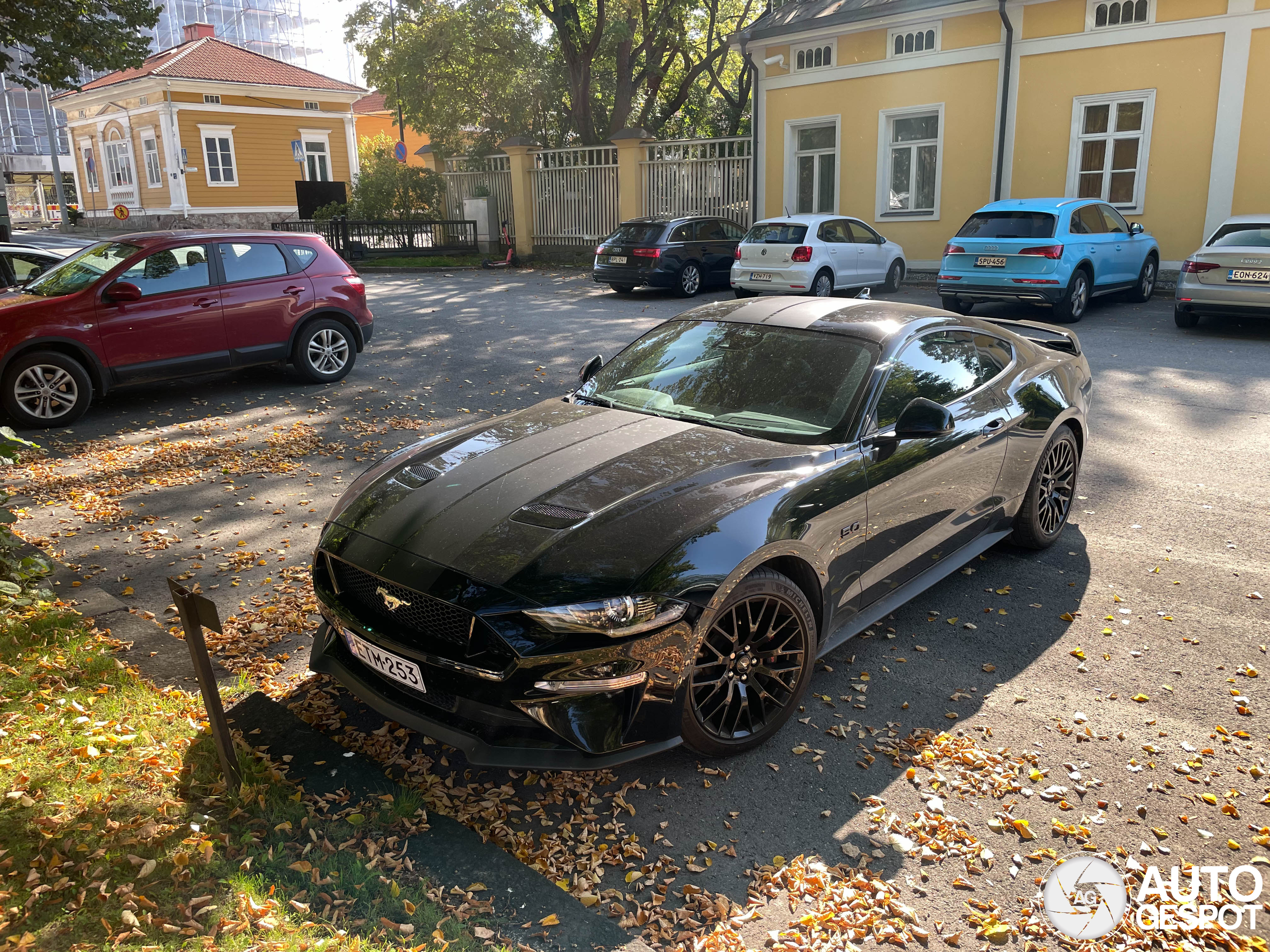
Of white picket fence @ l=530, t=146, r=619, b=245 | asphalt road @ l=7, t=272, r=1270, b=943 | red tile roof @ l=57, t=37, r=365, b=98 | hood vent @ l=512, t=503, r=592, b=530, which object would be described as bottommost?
asphalt road @ l=7, t=272, r=1270, b=943

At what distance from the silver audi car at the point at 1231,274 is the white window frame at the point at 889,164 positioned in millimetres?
7602

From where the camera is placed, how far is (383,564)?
3500 mm

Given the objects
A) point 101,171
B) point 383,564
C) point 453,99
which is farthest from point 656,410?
point 101,171

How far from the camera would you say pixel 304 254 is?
10.4 metres

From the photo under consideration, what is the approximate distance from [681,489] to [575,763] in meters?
1.12

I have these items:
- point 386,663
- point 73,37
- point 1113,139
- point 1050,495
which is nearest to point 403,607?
point 386,663

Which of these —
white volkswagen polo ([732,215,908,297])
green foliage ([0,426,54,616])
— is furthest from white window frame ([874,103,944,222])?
green foliage ([0,426,54,616])

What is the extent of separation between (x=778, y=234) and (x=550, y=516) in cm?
1364

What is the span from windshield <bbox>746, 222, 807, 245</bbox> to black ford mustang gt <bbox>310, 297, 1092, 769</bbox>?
11.1 m

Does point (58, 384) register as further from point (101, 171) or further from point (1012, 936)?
point (101, 171)

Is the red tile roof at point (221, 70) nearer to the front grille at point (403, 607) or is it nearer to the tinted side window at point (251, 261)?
the tinted side window at point (251, 261)

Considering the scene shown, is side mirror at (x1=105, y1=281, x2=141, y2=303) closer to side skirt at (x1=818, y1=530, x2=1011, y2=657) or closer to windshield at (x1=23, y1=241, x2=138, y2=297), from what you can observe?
windshield at (x1=23, y1=241, x2=138, y2=297)

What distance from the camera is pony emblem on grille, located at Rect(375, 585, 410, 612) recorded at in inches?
135

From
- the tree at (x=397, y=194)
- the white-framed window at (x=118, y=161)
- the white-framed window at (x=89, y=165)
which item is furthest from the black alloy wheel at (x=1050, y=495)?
the white-framed window at (x=89, y=165)
